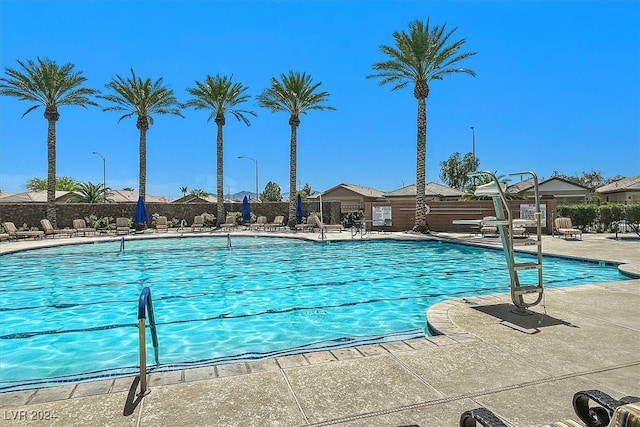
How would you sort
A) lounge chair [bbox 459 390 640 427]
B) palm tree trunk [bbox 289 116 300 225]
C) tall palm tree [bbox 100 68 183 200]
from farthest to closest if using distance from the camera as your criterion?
palm tree trunk [bbox 289 116 300 225] → tall palm tree [bbox 100 68 183 200] → lounge chair [bbox 459 390 640 427]

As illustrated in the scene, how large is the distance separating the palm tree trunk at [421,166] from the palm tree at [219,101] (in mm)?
13991

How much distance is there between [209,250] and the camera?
16.4 meters

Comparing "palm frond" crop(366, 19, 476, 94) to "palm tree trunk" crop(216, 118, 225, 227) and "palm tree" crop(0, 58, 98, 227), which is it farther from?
"palm tree" crop(0, 58, 98, 227)

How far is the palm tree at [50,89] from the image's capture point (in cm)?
2370

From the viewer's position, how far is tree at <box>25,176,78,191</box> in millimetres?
62041

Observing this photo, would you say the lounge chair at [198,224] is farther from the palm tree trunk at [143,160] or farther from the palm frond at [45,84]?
the palm frond at [45,84]

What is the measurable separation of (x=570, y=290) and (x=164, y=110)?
28.8 meters

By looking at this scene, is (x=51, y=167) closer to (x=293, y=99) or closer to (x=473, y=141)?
(x=293, y=99)

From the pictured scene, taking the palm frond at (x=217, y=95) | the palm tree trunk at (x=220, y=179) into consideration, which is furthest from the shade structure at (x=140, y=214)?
the palm frond at (x=217, y=95)

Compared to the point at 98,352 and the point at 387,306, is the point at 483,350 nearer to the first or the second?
the point at 387,306

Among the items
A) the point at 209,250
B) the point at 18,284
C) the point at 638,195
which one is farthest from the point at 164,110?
the point at 638,195

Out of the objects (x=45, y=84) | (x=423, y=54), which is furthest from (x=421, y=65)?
(x=45, y=84)

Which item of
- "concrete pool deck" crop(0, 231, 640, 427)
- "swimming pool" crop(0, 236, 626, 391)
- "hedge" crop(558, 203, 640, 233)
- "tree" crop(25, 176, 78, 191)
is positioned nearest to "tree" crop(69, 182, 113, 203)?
"swimming pool" crop(0, 236, 626, 391)

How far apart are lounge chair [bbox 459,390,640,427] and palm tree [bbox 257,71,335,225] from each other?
2516cm
